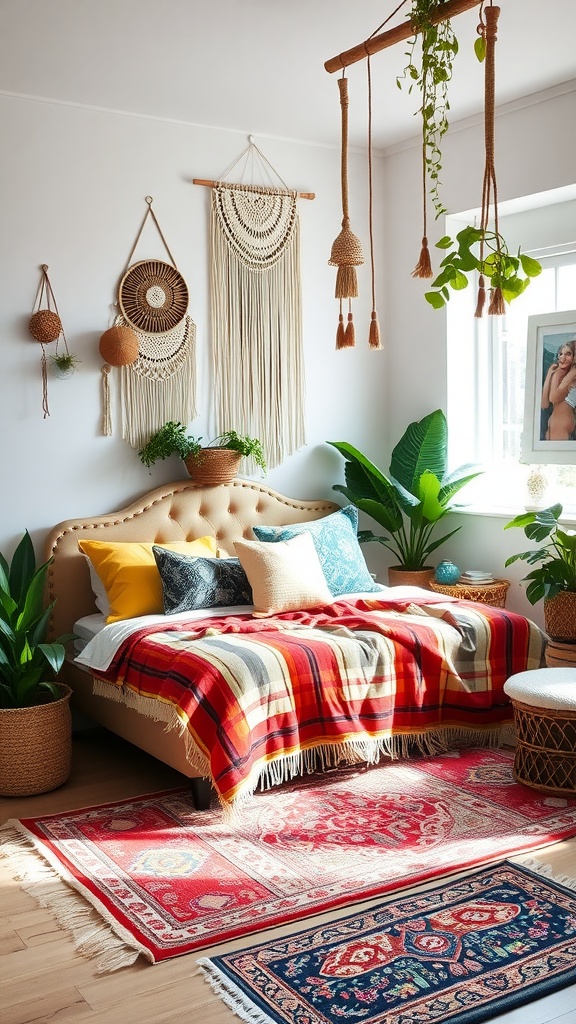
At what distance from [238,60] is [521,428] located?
7.58ft

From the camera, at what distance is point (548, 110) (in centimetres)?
443

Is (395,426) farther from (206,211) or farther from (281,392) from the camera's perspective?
(206,211)

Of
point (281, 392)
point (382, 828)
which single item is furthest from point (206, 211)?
point (382, 828)

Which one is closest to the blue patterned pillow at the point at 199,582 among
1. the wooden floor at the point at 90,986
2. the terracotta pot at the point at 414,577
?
the terracotta pot at the point at 414,577

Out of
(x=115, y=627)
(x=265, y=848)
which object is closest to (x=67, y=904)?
(x=265, y=848)

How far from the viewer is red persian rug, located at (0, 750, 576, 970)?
8.86 feet

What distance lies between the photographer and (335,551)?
4.67 metres

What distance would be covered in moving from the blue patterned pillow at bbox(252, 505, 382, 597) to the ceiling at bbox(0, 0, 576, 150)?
1957 millimetres

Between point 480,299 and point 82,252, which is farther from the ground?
point 82,252

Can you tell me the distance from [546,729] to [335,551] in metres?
1.52

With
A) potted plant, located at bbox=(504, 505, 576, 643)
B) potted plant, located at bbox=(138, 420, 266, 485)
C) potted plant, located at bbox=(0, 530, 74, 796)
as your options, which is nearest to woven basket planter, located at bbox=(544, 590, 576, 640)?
potted plant, located at bbox=(504, 505, 576, 643)

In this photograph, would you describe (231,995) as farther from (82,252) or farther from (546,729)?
(82,252)

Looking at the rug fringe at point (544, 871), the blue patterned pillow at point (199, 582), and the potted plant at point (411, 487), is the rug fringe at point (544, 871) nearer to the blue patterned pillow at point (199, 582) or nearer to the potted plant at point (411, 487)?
the blue patterned pillow at point (199, 582)

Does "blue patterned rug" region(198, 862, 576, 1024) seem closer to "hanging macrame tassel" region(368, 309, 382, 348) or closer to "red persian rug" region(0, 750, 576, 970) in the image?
"red persian rug" region(0, 750, 576, 970)
